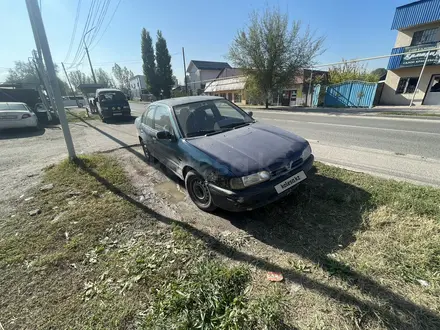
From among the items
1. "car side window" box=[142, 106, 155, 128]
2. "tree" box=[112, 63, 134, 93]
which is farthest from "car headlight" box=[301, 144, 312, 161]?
"tree" box=[112, 63, 134, 93]

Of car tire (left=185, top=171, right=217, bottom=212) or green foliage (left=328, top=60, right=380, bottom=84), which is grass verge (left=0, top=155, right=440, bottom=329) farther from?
green foliage (left=328, top=60, right=380, bottom=84)

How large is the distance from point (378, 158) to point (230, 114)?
3.75 meters

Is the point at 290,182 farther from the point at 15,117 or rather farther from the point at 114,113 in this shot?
the point at 114,113

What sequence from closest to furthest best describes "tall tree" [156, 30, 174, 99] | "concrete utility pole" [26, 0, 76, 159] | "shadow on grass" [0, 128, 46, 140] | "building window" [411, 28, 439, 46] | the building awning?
"concrete utility pole" [26, 0, 76, 159] → "shadow on grass" [0, 128, 46, 140] → "building window" [411, 28, 439, 46] → the building awning → "tall tree" [156, 30, 174, 99]

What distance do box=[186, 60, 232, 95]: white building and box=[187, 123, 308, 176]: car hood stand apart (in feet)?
136

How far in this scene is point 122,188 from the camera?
4008 millimetres

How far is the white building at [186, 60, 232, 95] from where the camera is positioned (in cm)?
4328

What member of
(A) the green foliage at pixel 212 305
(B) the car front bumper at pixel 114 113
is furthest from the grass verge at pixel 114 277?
(B) the car front bumper at pixel 114 113

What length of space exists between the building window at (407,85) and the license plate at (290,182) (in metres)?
21.1

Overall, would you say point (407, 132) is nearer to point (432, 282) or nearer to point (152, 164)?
point (432, 282)

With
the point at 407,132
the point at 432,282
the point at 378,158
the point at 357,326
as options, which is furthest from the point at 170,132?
the point at 407,132

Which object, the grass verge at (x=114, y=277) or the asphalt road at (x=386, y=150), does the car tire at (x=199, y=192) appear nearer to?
the grass verge at (x=114, y=277)

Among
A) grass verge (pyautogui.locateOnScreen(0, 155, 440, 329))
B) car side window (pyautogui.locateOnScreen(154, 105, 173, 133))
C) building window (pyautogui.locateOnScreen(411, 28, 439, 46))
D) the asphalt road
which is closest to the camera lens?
grass verge (pyautogui.locateOnScreen(0, 155, 440, 329))

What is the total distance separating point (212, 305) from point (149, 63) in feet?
170
